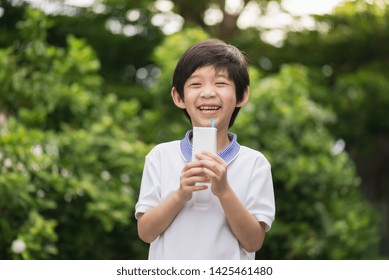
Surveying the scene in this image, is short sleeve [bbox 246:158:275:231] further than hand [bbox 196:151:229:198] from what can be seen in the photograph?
Yes

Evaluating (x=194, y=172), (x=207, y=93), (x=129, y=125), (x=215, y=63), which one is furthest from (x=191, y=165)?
(x=129, y=125)

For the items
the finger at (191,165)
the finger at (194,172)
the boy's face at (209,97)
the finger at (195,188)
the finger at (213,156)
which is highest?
the boy's face at (209,97)

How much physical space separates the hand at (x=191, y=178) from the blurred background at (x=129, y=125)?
2.79 meters

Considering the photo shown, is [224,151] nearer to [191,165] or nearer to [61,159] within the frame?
[191,165]

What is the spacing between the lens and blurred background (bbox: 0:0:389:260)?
16.1ft

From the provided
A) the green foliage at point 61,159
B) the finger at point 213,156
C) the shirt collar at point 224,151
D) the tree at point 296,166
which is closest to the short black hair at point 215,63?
the shirt collar at point 224,151

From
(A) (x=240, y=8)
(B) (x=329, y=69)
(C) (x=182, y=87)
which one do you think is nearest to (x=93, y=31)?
(A) (x=240, y=8)

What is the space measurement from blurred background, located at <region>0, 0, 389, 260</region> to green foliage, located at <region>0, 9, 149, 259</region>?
0.01m

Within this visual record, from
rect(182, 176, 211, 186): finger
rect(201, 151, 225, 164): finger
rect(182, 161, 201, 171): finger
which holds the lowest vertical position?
rect(182, 176, 211, 186): finger

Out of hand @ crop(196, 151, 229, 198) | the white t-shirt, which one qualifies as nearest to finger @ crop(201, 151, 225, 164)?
hand @ crop(196, 151, 229, 198)

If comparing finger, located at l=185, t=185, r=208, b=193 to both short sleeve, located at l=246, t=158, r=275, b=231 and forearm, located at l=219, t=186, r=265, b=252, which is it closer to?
forearm, located at l=219, t=186, r=265, b=252

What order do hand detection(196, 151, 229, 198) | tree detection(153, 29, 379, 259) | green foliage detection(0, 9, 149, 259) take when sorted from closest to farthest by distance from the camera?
hand detection(196, 151, 229, 198)
green foliage detection(0, 9, 149, 259)
tree detection(153, 29, 379, 259)

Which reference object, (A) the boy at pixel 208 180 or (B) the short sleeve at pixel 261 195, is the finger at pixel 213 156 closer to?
(A) the boy at pixel 208 180

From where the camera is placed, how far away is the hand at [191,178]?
5.87 feet
